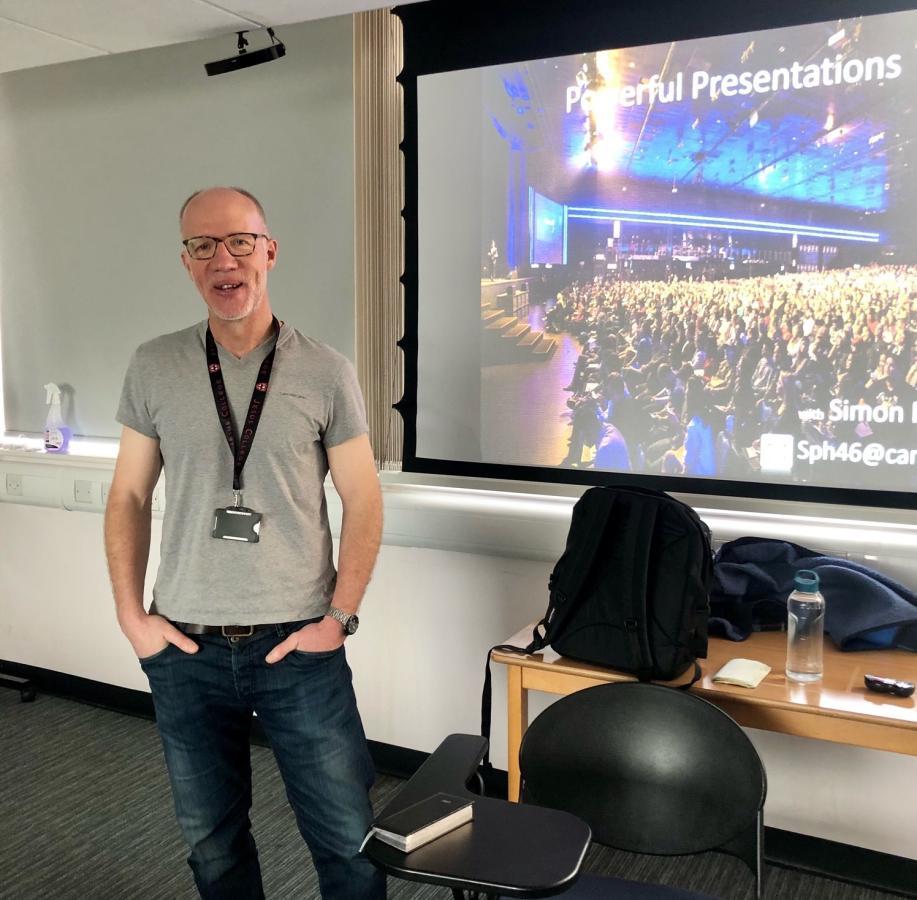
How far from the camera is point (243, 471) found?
73.3 inches

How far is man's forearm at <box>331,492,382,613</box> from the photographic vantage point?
1923 millimetres

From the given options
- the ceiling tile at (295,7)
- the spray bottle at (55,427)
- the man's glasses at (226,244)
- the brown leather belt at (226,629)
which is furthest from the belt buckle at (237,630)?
the spray bottle at (55,427)

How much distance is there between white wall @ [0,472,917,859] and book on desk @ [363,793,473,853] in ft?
4.33

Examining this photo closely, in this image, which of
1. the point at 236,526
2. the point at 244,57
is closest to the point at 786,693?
the point at 236,526

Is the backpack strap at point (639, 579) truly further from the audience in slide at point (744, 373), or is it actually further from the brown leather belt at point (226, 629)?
the brown leather belt at point (226, 629)

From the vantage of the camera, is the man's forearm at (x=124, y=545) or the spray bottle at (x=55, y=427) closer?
the man's forearm at (x=124, y=545)

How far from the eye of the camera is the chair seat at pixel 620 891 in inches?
63.2

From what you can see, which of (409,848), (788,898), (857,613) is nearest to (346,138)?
(857,613)

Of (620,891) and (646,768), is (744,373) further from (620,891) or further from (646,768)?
(620,891)

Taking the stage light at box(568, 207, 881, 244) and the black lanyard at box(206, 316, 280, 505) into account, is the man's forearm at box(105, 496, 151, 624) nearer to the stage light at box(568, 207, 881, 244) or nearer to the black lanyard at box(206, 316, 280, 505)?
the black lanyard at box(206, 316, 280, 505)

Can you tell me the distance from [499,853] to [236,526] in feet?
2.68

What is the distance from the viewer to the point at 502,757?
2.85 meters

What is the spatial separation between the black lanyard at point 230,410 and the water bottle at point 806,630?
117cm

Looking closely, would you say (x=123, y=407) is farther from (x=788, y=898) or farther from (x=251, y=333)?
(x=788, y=898)
